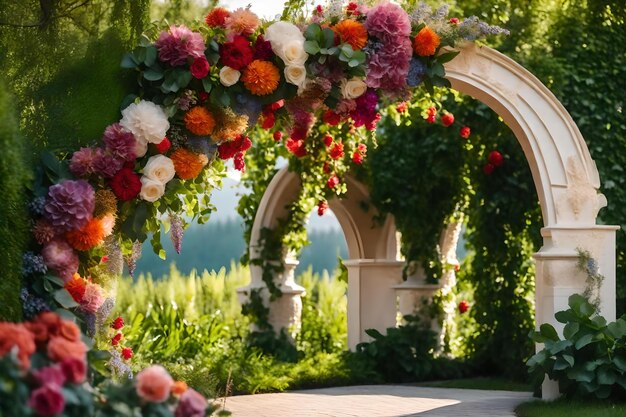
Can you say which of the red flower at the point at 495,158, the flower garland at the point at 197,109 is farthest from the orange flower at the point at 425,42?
the red flower at the point at 495,158

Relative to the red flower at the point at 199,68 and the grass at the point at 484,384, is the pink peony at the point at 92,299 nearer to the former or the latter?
the red flower at the point at 199,68

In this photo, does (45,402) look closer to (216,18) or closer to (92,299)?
(92,299)

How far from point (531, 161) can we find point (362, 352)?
380cm

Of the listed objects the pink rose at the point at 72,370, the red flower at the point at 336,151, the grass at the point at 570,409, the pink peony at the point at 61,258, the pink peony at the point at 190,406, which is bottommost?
the grass at the point at 570,409

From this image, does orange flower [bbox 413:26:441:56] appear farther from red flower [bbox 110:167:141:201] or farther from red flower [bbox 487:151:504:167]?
red flower [bbox 487:151:504:167]

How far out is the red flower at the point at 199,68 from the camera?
5.81 meters

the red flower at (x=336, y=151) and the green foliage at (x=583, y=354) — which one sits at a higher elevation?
the red flower at (x=336, y=151)

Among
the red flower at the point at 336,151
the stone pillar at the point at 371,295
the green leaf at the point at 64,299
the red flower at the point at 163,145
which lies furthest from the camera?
the stone pillar at the point at 371,295

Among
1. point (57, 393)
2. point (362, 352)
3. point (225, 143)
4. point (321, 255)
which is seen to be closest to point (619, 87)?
point (362, 352)

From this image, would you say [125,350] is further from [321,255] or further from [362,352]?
[321,255]

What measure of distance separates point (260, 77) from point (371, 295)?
5878 millimetres

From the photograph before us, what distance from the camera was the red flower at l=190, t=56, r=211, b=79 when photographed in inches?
229

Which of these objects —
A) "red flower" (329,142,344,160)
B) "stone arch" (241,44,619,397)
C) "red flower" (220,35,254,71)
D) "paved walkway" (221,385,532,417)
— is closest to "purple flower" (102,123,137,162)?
"red flower" (220,35,254,71)

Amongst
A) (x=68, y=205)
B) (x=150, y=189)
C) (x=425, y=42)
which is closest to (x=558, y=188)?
(x=425, y=42)
